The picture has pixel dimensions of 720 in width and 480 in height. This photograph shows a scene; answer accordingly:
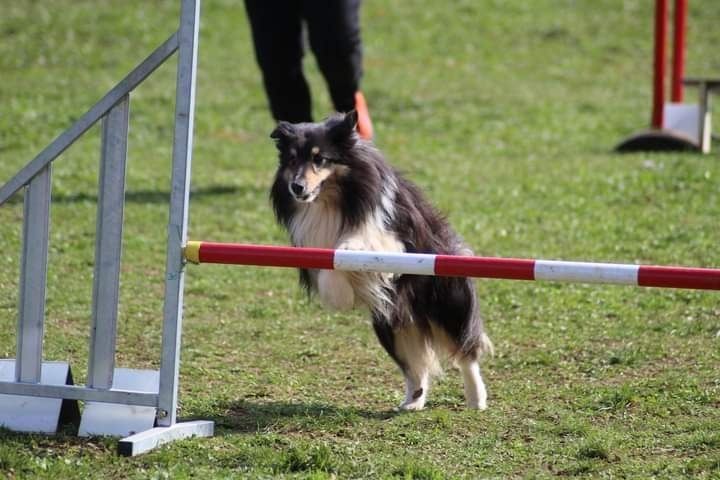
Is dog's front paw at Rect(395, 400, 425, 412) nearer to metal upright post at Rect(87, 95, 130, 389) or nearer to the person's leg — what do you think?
metal upright post at Rect(87, 95, 130, 389)

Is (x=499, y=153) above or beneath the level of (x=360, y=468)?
above

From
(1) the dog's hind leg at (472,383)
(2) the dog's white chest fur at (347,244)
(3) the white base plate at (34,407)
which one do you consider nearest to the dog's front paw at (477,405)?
(1) the dog's hind leg at (472,383)

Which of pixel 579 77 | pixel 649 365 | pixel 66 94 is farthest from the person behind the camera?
pixel 579 77

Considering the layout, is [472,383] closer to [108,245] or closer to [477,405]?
[477,405]

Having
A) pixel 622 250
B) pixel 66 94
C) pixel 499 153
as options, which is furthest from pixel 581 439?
pixel 66 94

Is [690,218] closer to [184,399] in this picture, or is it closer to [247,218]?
[247,218]

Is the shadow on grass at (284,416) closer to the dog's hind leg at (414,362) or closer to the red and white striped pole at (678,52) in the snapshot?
the dog's hind leg at (414,362)

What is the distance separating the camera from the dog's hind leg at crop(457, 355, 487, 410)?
487 cm

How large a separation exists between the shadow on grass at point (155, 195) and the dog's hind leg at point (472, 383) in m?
4.24

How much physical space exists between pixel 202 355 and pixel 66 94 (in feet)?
24.8

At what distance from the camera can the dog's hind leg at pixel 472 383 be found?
487cm

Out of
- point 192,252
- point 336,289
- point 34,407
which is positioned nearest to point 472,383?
point 336,289

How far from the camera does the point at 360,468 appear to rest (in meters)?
3.88

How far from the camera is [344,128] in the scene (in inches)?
187
